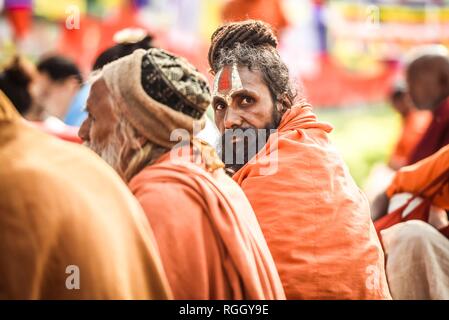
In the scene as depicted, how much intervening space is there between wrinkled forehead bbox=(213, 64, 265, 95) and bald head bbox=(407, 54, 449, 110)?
3.41 m

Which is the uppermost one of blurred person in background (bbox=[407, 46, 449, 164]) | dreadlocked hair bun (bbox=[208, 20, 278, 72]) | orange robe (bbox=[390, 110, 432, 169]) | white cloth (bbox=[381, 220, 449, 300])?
dreadlocked hair bun (bbox=[208, 20, 278, 72])

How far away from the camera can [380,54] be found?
14.7 metres

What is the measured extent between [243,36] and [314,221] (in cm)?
117

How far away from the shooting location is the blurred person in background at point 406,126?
1131 cm

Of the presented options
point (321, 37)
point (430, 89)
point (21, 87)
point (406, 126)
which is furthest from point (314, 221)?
point (321, 37)

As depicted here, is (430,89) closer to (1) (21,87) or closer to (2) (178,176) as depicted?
(1) (21,87)

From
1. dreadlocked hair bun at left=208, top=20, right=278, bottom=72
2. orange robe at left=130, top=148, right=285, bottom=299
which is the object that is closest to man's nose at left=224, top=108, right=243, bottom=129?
dreadlocked hair bun at left=208, top=20, right=278, bottom=72

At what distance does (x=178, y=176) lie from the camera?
3.81 metres

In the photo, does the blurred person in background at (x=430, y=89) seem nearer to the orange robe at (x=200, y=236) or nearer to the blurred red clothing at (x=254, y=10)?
the blurred red clothing at (x=254, y=10)

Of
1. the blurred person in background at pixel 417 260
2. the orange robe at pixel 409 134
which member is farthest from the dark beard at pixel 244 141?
the orange robe at pixel 409 134

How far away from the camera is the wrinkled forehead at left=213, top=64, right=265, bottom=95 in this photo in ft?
17.1

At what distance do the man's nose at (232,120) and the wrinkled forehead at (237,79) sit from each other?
11 cm

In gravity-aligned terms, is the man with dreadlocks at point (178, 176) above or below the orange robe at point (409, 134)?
above

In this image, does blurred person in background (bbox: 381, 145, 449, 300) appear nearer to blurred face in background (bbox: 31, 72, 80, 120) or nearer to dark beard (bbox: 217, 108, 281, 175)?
dark beard (bbox: 217, 108, 281, 175)
